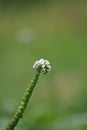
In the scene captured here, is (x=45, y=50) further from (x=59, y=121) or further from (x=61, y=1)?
(x=61, y=1)

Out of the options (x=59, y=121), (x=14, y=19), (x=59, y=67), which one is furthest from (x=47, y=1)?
(x=59, y=121)

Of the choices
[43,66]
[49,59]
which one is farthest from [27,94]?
[49,59]

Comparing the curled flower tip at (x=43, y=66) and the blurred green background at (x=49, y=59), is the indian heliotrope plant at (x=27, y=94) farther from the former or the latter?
the blurred green background at (x=49, y=59)

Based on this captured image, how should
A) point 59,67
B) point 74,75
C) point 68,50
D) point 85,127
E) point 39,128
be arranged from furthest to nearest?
1. point 68,50
2. point 59,67
3. point 74,75
4. point 39,128
5. point 85,127

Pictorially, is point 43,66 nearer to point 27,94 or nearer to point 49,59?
point 27,94

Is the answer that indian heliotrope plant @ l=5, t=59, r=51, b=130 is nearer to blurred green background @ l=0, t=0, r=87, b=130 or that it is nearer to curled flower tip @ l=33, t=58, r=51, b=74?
curled flower tip @ l=33, t=58, r=51, b=74

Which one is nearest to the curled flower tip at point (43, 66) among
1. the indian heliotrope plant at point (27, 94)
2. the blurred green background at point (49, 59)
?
the indian heliotrope plant at point (27, 94)

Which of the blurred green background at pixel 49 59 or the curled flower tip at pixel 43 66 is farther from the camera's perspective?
the blurred green background at pixel 49 59

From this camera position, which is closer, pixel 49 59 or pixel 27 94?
pixel 27 94
